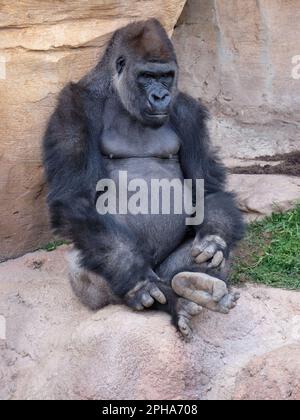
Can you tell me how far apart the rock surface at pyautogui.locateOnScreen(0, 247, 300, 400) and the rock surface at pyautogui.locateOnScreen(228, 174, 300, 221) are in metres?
1.02

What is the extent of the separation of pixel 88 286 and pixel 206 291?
728 mm

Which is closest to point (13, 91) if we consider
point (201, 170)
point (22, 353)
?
point (201, 170)

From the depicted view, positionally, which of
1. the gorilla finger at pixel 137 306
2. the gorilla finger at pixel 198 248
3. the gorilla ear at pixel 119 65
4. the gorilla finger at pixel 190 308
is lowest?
the gorilla finger at pixel 137 306

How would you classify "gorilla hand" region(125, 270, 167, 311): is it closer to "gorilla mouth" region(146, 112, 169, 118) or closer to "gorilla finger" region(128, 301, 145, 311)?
"gorilla finger" region(128, 301, 145, 311)

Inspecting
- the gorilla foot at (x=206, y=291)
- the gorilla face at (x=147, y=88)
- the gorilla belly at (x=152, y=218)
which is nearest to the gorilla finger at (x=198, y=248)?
the gorilla belly at (x=152, y=218)

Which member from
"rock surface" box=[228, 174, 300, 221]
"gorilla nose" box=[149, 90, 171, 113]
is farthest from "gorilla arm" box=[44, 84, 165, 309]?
"rock surface" box=[228, 174, 300, 221]

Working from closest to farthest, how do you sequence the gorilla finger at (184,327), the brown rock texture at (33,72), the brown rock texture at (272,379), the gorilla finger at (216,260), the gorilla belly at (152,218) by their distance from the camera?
the brown rock texture at (272,379) → the gorilla finger at (184,327) → the gorilla finger at (216,260) → the gorilla belly at (152,218) → the brown rock texture at (33,72)

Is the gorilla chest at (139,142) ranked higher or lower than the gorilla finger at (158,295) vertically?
higher

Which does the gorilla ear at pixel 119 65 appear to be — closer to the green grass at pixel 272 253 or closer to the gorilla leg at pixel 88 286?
the gorilla leg at pixel 88 286

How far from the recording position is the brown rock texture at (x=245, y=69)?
6.39 metres

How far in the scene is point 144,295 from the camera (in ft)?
13.2

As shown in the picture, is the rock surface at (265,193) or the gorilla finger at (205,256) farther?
the rock surface at (265,193)

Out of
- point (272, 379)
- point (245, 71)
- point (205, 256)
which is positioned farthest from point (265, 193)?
point (272, 379)

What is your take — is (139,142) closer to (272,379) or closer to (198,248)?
(198,248)
